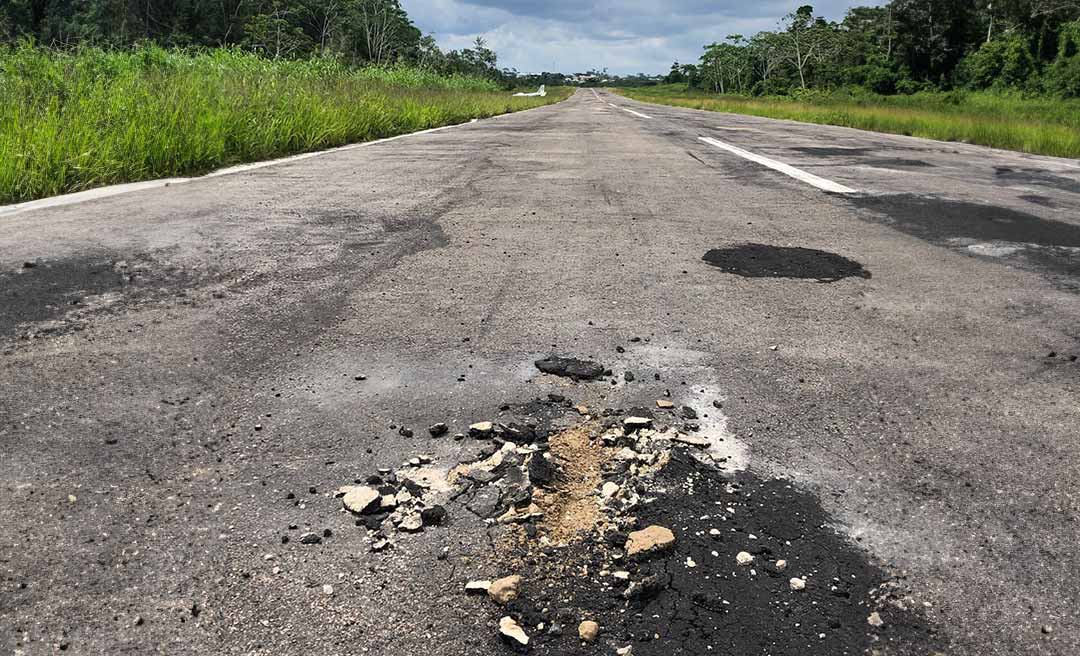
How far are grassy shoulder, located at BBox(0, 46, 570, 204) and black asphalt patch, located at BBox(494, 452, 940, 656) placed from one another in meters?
5.96

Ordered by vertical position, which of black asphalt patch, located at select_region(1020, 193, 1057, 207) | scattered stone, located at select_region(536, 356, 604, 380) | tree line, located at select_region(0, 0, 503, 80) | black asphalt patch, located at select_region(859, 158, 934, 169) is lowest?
black asphalt patch, located at select_region(1020, 193, 1057, 207)

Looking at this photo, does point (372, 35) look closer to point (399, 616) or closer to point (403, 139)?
point (403, 139)

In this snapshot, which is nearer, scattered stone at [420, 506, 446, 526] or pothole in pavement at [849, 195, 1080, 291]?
scattered stone at [420, 506, 446, 526]

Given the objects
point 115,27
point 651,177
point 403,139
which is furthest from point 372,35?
point 651,177

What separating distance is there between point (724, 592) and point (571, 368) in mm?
1221

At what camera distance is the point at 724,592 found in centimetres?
149

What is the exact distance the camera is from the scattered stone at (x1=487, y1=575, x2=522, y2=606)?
4.79 ft

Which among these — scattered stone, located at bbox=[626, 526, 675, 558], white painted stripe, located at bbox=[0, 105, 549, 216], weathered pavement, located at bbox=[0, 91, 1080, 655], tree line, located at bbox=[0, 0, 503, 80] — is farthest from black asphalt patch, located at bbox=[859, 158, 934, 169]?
tree line, located at bbox=[0, 0, 503, 80]

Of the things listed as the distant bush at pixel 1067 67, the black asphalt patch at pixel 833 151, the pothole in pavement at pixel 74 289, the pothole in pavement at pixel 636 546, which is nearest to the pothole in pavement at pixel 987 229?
the pothole in pavement at pixel 636 546

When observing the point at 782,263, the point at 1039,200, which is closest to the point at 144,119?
the point at 782,263

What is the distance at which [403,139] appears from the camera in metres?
13.3

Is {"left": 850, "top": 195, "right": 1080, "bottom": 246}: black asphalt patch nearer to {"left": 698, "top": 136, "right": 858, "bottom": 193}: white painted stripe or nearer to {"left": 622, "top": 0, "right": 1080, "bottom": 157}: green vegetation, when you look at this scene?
{"left": 698, "top": 136, "right": 858, "bottom": 193}: white painted stripe

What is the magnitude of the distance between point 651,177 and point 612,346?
5.48 metres

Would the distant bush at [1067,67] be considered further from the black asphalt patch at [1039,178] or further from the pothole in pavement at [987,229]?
the pothole in pavement at [987,229]
